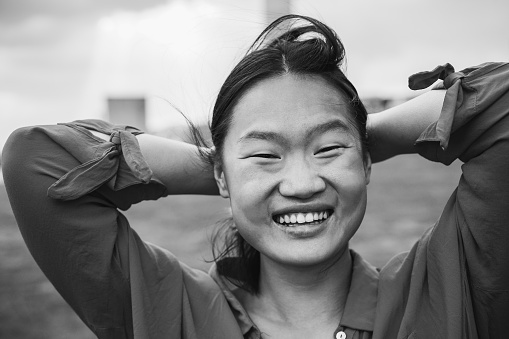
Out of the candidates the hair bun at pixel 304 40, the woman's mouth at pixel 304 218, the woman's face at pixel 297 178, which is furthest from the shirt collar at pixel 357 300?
the hair bun at pixel 304 40

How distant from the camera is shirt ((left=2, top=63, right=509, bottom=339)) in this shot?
175 centimetres

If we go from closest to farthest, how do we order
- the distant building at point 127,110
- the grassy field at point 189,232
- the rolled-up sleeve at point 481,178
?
the rolled-up sleeve at point 481,178 → the grassy field at point 189,232 → the distant building at point 127,110

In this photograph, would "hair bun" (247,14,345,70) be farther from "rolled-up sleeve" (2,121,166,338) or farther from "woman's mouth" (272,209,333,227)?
"rolled-up sleeve" (2,121,166,338)

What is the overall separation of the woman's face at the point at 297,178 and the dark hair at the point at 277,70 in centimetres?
7

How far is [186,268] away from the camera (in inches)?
81.1

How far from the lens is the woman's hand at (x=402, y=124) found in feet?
6.50

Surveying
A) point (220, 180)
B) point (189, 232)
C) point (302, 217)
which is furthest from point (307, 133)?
point (189, 232)

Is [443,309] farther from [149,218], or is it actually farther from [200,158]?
[149,218]

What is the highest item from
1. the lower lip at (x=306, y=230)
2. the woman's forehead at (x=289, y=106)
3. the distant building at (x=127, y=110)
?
the woman's forehead at (x=289, y=106)

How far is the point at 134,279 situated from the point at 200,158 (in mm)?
460

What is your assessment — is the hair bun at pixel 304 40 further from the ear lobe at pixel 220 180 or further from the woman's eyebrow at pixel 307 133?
the ear lobe at pixel 220 180

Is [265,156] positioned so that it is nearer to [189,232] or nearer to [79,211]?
[79,211]

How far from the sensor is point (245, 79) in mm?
2010

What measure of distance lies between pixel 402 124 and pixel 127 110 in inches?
308
